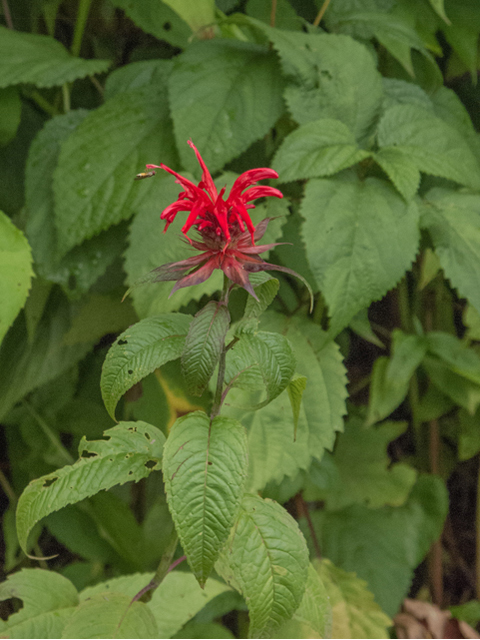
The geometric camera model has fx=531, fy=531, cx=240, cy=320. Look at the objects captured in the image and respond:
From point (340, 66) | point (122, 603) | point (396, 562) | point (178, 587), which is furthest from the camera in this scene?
point (396, 562)

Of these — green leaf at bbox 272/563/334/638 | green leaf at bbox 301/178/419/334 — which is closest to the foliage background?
green leaf at bbox 301/178/419/334

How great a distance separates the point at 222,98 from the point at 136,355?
41 centimetres

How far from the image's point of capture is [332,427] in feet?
1.95

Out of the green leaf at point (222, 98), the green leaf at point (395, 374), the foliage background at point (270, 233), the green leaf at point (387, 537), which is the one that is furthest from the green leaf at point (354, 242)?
the green leaf at point (387, 537)

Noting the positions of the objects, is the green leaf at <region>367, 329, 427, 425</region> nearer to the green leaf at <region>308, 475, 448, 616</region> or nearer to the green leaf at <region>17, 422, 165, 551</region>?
the green leaf at <region>308, 475, 448, 616</region>

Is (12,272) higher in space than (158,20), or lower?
lower

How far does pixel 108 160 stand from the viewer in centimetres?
Result: 63

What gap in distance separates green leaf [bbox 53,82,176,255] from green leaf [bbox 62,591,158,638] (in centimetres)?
37

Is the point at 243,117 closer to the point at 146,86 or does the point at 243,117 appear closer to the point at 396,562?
the point at 146,86

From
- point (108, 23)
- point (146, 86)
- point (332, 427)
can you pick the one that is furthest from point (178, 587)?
point (108, 23)

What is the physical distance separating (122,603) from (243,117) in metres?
0.51

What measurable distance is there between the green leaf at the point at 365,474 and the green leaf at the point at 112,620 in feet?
1.40

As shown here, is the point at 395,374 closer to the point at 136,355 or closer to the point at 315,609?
the point at 315,609

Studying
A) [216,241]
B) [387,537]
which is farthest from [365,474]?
[216,241]
